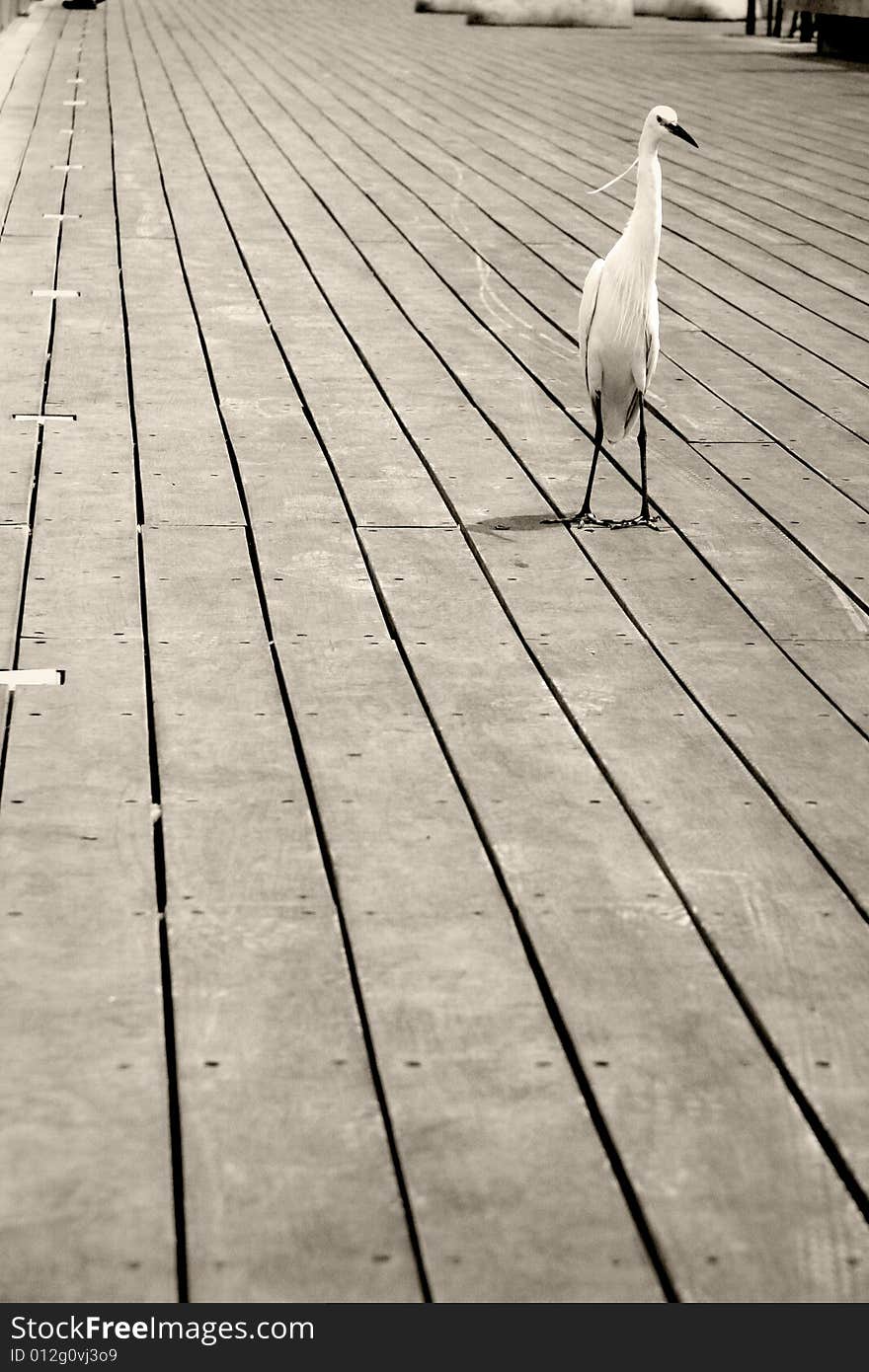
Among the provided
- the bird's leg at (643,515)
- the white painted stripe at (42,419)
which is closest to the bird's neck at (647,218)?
the bird's leg at (643,515)

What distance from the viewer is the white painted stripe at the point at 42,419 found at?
15.5 ft

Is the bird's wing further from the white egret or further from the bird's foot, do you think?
the bird's foot

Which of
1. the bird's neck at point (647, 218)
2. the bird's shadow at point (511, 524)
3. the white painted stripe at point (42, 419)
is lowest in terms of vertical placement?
the bird's shadow at point (511, 524)

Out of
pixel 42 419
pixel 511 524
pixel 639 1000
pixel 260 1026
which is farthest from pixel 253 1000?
pixel 42 419

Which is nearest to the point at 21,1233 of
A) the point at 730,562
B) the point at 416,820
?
the point at 416,820

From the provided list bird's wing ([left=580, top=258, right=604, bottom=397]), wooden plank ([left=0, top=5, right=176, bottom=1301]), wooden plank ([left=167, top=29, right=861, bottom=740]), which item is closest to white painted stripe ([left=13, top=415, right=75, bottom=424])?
wooden plank ([left=0, top=5, right=176, bottom=1301])

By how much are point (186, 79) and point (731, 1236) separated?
39.8 feet

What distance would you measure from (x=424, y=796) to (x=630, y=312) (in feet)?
5.35

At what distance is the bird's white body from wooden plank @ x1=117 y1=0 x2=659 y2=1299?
973mm

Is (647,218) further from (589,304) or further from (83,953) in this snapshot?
(83,953)

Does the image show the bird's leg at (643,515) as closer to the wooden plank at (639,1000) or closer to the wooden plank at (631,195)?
the wooden plank at (639,1000)

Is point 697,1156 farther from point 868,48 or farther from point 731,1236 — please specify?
point 868,48

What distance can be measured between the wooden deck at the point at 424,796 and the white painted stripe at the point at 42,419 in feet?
0.04

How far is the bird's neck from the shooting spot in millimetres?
3916
